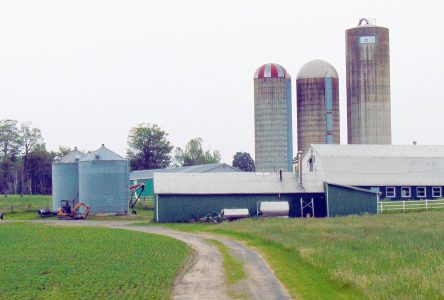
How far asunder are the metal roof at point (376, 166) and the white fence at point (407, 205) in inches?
157

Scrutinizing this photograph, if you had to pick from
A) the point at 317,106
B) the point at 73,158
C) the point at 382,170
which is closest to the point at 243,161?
the point at 317,106

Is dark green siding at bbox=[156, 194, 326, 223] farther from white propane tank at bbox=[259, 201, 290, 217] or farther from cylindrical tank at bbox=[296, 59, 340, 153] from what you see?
cylindrical tank at bbox=[296, 59, 340, 153]

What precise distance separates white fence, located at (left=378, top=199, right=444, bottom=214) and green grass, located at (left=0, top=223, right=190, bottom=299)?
79.9 feet

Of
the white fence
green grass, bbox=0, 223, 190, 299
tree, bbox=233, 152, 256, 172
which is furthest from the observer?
tree, bbox=233, 152, 256, 172

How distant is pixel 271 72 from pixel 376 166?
1998 cm

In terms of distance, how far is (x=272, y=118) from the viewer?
87.1 meters

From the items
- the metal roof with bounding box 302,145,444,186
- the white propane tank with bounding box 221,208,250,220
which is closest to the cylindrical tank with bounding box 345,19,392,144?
the metal roof with bounding box 302,145,444,186

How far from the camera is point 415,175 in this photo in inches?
2854

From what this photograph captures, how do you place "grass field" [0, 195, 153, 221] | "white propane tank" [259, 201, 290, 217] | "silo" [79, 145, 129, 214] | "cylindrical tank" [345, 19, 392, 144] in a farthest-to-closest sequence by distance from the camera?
1. "cylindrical tank" [345, 19, 392, 144]
2. "silo" [79, 145, 129, 214]
3. "grass field" [0, 195, 153, 221]
4. "white propane tank" [259, 201, 290, 217]

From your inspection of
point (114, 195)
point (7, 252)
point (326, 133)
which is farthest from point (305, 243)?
point (326, 133)

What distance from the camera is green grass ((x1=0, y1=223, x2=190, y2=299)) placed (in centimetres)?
2394

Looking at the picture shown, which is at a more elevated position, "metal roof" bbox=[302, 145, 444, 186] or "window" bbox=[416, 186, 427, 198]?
"metal roof" bbox=[302, 145, 444, 186]

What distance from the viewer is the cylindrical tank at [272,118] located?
8712 centimetres

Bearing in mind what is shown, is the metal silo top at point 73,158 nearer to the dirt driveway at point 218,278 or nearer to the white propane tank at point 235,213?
the white propane tank at point 235,213
